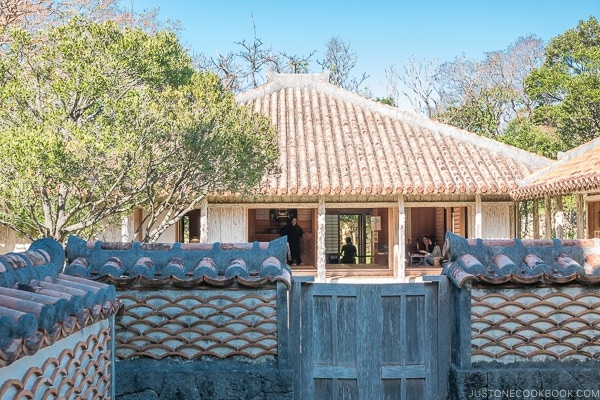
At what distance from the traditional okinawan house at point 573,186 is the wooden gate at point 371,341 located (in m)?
5.28

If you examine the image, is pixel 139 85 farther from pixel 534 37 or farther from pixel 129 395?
pixel 534 37

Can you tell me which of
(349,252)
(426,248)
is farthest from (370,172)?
(426,248)

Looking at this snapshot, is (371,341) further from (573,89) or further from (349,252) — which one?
(573,89)

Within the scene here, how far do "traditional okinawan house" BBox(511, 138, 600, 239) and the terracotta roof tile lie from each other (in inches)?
188

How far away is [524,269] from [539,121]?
722 inches

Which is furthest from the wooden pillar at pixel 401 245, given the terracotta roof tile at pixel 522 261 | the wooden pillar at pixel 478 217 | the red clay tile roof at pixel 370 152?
the terracotta roof tile at pixel 522 261

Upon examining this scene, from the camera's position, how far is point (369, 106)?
1544cm

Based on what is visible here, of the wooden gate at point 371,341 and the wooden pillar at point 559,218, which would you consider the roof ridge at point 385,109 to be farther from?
the wooden gate at point 371,341

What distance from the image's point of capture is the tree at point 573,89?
16984 millimetres

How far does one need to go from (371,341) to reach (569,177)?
632cm

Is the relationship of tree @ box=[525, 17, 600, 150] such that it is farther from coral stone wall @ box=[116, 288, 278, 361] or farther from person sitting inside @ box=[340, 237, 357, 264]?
coral stone wall @ box=[116, 288, 278, 361]

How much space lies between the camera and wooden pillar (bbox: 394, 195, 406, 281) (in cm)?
1239

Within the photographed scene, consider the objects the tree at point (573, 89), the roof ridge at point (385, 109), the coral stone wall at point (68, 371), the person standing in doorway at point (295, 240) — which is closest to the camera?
the coral stone wall at point (68, 371)

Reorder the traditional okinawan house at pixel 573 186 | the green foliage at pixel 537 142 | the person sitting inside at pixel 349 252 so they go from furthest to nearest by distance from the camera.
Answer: the green foliage at pixel 537 142
the person sitting inside at pixel 349 252
the traditional okinawan house at pixel 573 186
